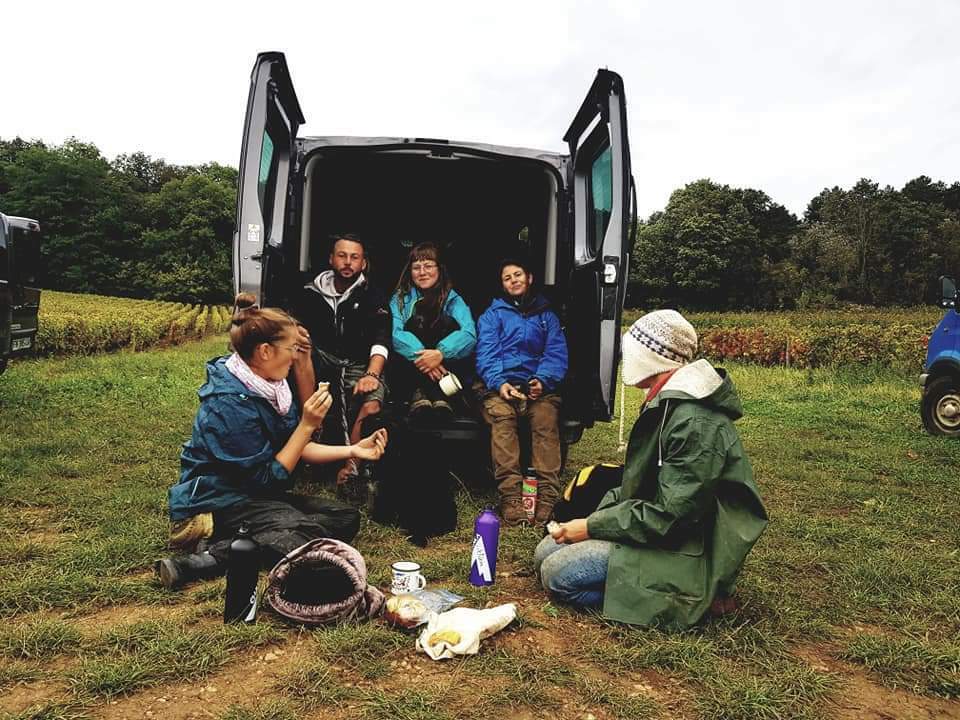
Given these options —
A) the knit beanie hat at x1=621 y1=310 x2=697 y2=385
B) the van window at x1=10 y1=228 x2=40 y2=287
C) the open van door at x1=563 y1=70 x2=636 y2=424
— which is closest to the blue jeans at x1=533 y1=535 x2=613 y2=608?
the knit beanie hat at x1=621 y1=310 x2=697 y2=385

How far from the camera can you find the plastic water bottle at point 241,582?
2.74 m

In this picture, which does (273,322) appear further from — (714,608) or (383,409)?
(714,608)

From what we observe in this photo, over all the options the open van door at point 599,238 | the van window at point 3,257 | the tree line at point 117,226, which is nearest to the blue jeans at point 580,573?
the open van door at point 599,238

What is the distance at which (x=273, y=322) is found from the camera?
3.42 metres

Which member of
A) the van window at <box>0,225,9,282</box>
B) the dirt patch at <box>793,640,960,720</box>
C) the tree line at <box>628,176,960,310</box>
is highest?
the tree line at <box>628,176,960,310</box>

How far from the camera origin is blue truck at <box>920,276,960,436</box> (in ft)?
25.9

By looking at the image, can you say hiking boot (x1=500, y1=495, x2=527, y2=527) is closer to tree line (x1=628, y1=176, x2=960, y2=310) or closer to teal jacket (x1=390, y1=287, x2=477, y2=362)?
teal jacket (x1=390, y1=287, x2=477, y2=362)

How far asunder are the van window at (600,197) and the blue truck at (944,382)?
496 centimetres

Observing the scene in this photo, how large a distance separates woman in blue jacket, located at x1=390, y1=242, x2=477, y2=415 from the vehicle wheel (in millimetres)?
5702

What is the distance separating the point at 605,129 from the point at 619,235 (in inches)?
28.1

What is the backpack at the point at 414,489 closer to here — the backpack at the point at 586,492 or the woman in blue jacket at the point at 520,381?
the woman in blue jacket at the point at 520,381

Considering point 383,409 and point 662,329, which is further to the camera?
point 383,409

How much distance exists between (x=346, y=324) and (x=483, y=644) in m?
2.70

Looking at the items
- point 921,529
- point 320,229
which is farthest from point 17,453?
point 921,529
